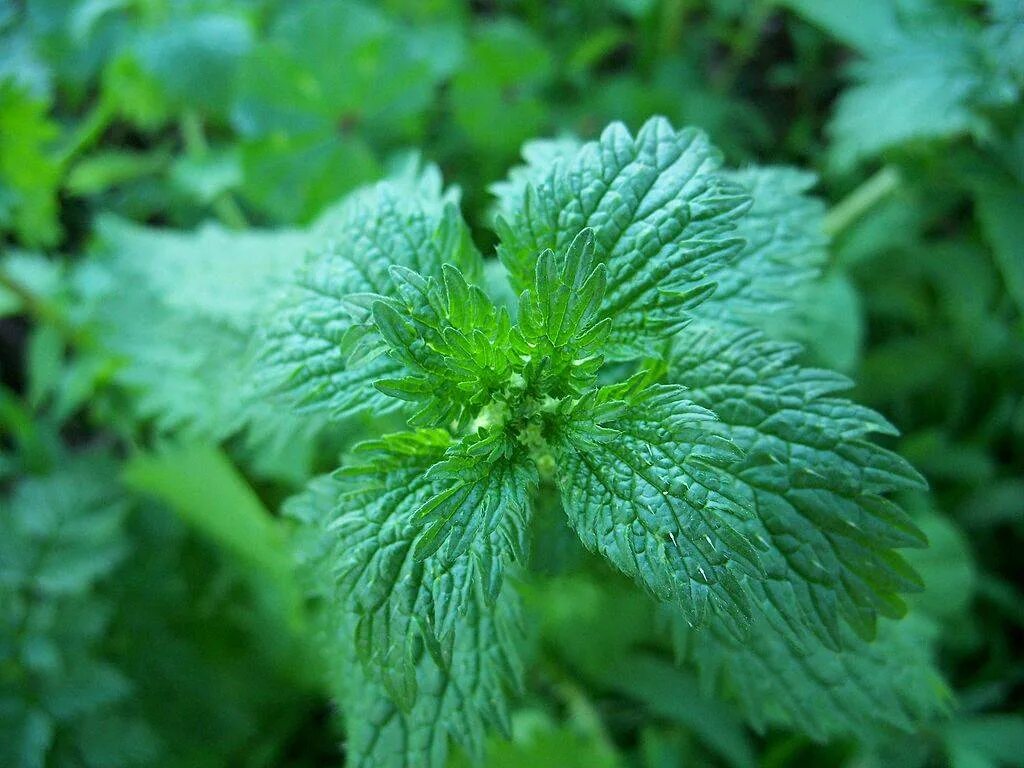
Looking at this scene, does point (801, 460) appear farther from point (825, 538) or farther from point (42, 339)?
point (42, 339)

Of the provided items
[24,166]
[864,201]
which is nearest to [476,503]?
[864,201]

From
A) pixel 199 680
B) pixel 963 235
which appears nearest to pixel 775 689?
pixel 199 680

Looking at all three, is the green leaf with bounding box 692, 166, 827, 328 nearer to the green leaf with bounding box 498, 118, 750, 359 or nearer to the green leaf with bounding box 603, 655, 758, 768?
the green leaf with bounding box 498, 118, 750, 359

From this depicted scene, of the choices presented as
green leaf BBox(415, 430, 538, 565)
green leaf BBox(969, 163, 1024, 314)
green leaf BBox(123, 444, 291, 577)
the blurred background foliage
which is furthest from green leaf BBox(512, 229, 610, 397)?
green leaf BBox(969, 163, 1024, 314)

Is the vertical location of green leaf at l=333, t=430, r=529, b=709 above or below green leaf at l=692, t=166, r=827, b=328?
below

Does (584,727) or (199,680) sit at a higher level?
(584,727)

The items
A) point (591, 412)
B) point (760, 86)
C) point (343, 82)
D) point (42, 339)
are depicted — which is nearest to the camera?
point (591, 412)

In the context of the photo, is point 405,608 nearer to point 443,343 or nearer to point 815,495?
point 443,343
